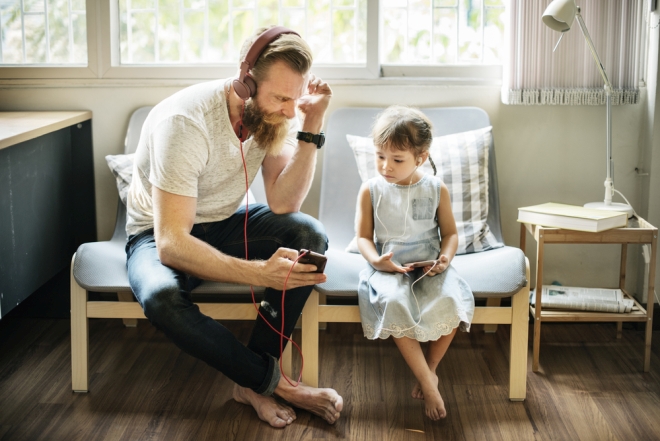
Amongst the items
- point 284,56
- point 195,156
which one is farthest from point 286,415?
point 284,56

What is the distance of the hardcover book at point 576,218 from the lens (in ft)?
7.26

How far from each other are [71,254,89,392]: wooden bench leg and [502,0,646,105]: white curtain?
1620 mm

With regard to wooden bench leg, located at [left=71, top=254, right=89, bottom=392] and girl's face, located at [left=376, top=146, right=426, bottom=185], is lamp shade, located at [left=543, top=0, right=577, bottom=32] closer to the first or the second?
girl's face, located at [left=376, top=146, right=426, bottom=185]

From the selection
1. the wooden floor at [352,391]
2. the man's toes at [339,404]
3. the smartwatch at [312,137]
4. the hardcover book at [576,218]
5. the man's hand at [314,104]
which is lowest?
the wooden floor at [352,391]

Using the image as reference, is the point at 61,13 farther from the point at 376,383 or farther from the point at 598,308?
the point at 598,308

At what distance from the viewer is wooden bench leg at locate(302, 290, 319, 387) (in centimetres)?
208

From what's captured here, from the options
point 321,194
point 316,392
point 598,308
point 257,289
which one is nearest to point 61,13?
point 321,194

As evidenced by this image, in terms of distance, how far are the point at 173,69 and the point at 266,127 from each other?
0.92 meters

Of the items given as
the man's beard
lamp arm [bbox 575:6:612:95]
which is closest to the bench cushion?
the man's beard

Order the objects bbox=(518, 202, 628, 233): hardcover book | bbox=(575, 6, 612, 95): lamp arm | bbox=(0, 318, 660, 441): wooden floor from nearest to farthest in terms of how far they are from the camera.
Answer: bbox=(0, 318, 660, 441): wooden floor → bbox=(518, 202, 628, 233): hardcover book → bbox=(575, 6, 612, 95): lamp arm

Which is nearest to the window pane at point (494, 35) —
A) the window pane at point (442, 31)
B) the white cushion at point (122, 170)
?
the window pane at point (442, 31)

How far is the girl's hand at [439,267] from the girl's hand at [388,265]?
0.06m

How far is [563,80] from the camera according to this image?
259cm

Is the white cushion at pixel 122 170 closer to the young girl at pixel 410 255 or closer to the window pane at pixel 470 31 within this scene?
the young girl at pixel 410 255
